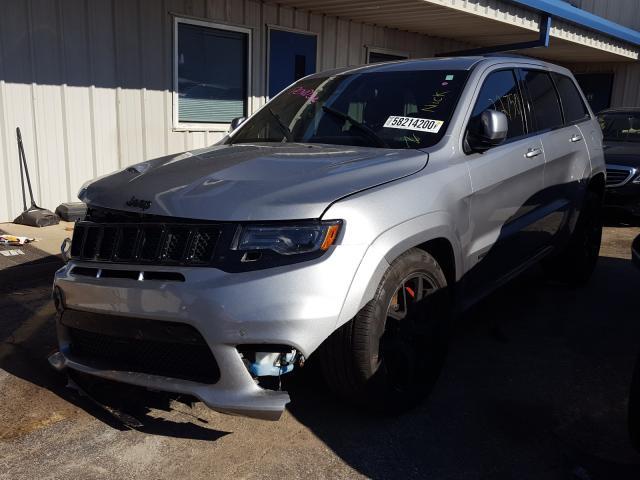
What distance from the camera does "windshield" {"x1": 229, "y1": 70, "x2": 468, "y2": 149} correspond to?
3.54 meters

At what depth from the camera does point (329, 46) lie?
1043 cm

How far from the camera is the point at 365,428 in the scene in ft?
10.2

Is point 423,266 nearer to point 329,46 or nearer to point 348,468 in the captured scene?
point 348,468

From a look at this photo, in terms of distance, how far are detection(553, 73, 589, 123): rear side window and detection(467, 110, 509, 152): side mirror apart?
1.83 metres

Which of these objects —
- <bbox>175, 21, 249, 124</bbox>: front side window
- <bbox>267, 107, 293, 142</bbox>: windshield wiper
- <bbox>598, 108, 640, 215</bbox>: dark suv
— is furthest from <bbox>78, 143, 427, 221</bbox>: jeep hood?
<bbox>598, 108, 640, 215</bbox>: dark suv

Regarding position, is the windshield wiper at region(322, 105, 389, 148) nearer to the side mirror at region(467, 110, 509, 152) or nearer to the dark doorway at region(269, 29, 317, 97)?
the side mirror at region(467, 110, 509, 152)

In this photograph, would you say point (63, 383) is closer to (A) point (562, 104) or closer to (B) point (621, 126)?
(A) point (562, 104)

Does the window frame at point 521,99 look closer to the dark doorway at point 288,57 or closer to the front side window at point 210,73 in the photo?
the front side window at point 210,73

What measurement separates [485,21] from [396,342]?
29.4 feet

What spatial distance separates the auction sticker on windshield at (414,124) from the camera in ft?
11.5

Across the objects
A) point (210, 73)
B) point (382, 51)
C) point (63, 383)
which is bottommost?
point (63, 383)

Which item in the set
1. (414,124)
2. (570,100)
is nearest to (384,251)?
(414,124)

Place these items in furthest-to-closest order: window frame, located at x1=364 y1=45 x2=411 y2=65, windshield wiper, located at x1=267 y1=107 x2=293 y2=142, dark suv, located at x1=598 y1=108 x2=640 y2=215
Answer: window frame, located at x1=364 y1=45 x2=411 y2=65 < dark suv, located at x1=598 y1=108 x2=640 y2=215 < windshield wiper, located at x1=267 y1=107 x2=293 y2=142

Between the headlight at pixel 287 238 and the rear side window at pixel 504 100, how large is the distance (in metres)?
1.53
